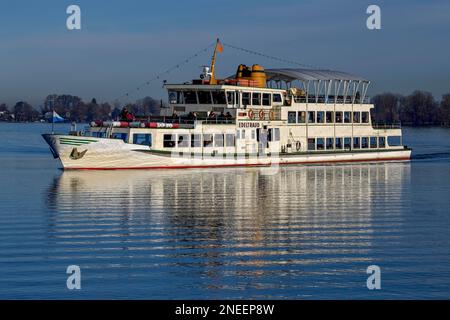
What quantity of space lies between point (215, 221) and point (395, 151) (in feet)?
159

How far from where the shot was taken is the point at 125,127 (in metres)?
60.1

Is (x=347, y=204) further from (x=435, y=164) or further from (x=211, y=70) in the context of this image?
(x=435, y=164)

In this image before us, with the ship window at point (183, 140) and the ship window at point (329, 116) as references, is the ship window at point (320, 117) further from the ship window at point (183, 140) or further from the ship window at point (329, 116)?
the ship window at point (183, 140)

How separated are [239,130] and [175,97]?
6.66m

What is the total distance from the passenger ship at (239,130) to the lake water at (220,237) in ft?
15.1

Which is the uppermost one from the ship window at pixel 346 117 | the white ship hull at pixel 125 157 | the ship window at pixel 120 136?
the ship window at pixel 346 117

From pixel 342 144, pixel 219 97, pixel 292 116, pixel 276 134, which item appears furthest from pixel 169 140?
pixel 342 144

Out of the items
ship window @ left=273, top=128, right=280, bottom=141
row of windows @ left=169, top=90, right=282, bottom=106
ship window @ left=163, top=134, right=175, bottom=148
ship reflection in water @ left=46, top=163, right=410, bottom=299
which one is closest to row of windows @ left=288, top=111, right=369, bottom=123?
ship window @ left=273, top=128, right=280, bottom=141

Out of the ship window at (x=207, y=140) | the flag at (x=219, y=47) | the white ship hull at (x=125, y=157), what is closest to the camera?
the white ship hull at (x=125, y=157)

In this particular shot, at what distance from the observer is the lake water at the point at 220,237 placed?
75.5 ft

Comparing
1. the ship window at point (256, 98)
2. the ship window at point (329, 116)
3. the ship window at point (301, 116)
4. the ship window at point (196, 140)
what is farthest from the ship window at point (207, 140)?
the ship window at point (329, 116)

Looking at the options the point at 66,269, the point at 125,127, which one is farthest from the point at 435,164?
the point at 66,269

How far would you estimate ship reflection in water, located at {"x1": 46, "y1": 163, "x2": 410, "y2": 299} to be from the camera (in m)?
23.4

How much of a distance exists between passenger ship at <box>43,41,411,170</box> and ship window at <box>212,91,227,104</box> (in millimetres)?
100
